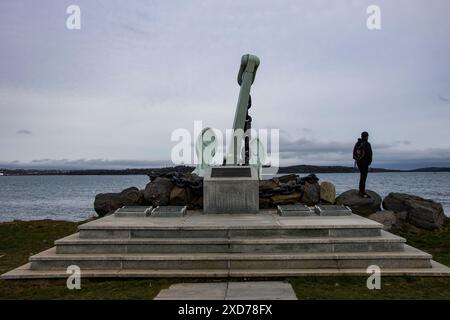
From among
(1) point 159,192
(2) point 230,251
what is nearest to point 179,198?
(1) point 159,192

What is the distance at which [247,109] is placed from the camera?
15.4 metres

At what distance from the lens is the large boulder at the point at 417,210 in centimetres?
1268

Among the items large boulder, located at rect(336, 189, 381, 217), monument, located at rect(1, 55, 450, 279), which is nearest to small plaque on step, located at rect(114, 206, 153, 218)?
monument, located at rect(1, 55, 450, 279)

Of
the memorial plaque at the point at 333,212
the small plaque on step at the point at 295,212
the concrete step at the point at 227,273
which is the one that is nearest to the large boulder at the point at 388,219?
the memorial plaque at the point at 333,212

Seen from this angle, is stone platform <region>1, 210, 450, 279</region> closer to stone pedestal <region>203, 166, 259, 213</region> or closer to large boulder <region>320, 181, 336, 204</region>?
stone pedestal <region>203, 166, 259, 213</region>

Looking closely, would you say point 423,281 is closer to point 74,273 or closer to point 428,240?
point 428,240

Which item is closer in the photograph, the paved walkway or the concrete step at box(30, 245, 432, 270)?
the paved walkway

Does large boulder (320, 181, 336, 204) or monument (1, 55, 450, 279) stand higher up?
large boulder (320, 181, 336, 204)

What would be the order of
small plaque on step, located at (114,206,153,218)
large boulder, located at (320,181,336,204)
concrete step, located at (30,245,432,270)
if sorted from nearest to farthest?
concrete step, located at (30,245,432,270) → small plaque on step, located at (114,206,153,218) → large boulder, located at (320,181,336,204)

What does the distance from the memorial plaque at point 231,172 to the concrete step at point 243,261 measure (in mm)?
3870

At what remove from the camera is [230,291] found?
268 inches

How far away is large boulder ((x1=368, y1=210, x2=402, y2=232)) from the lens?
1214 cm

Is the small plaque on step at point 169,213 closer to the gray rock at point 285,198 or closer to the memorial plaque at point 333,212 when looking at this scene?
the gray rock at point 285,198

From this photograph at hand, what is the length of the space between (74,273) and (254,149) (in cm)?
837
